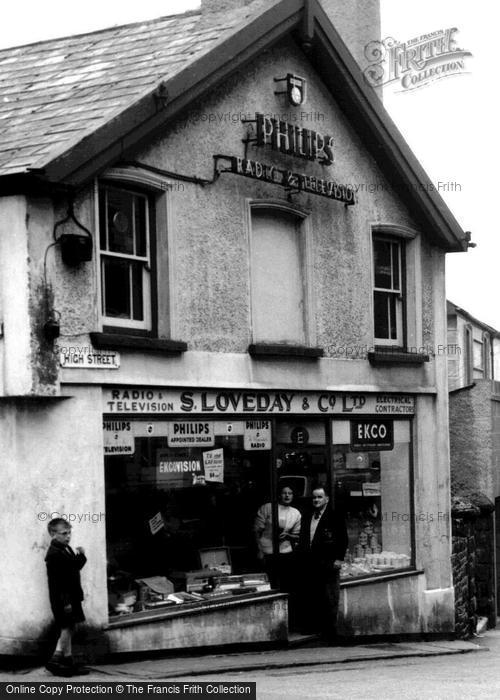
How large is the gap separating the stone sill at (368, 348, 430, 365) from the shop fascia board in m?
1.96

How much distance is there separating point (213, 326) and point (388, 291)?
4.32 metres

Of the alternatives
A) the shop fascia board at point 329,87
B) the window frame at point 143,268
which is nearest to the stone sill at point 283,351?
the window frame at point 143,268

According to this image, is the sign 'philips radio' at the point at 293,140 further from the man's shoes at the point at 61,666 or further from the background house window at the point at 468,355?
the background house window at the point at 468,355

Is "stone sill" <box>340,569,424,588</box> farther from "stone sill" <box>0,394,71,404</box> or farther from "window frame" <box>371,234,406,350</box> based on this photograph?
"stone sill" <box>0,394,71,404</box>

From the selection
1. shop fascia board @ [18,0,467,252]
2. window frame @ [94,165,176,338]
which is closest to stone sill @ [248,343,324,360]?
window frame @ [94,165,176,338]

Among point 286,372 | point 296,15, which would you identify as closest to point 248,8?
point 296,15

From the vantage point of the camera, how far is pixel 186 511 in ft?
50.9

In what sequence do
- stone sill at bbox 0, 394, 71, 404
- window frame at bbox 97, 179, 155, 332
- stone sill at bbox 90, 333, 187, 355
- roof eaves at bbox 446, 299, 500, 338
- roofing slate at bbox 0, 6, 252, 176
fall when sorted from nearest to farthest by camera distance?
1. stone sill at bbox 0, 394, 71, 404
2. roofing slate at bbox 0, 6, 252, 176
3. stone sill at bbox 90, 333, 187, 355
4. window frame at bbox 97, 179, 155, 332
5. roof eaves at bbox 446, 299, 500, 338

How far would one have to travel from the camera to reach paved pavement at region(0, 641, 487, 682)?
13.2m

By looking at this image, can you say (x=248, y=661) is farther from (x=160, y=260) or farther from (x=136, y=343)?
(x=160, y=260)

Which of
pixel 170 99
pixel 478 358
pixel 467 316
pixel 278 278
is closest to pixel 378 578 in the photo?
pixel 278 278

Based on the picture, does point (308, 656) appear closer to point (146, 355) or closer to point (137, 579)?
point (137, 579)

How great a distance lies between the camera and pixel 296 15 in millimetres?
17312

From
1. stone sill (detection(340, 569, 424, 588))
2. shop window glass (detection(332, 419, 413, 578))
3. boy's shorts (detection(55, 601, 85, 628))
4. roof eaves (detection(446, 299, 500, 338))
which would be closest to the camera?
boy's shorts (detection(55, 601, 85, 628))
